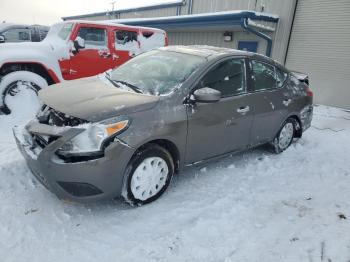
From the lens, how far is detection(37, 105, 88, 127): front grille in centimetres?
300

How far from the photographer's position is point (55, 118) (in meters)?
3.19

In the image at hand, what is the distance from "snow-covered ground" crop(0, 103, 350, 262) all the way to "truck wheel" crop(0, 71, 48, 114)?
4.34 ft

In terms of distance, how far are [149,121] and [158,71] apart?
3.43 feet

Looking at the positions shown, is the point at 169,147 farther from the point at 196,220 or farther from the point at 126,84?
the point at 126,84

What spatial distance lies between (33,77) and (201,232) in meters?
4.49

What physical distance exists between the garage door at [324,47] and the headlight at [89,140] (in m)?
9.58

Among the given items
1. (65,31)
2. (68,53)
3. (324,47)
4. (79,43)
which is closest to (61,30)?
(65,31)

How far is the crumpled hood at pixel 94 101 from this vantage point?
2992 millimetres

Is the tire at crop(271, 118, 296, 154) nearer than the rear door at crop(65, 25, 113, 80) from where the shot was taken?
Yes

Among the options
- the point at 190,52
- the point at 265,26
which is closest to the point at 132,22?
the point at 265,26

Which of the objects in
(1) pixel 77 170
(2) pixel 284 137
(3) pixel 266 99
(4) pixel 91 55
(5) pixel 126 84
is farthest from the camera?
(4) pixel 91 55

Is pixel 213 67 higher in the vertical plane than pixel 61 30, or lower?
higher

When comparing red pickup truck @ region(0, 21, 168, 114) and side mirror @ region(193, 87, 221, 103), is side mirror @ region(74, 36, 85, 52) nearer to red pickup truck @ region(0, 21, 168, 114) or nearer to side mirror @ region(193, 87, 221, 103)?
red pickup truck @ region(0, 21, 168, 114)

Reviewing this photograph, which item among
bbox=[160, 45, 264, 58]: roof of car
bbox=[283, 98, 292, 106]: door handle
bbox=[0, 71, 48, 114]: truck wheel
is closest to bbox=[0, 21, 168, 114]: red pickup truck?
bbox=[0, 71, 48, 114]: truck wheel
